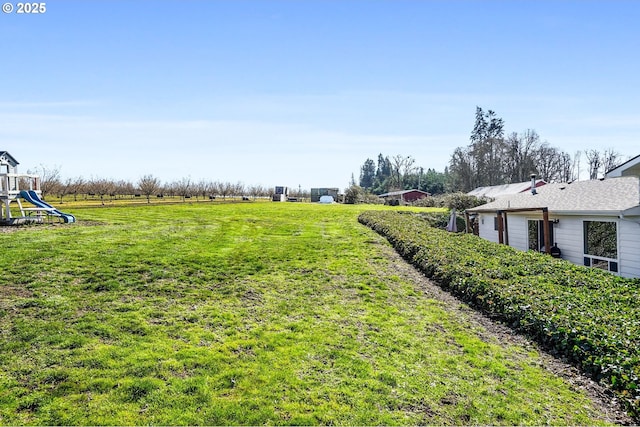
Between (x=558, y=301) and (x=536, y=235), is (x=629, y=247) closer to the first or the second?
(x=536, y=235)

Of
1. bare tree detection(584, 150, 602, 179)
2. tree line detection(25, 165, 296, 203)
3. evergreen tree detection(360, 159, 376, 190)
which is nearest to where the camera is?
tree line detection(25, 165, 296, 203)

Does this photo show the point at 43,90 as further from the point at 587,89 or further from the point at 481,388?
the point at 587,89

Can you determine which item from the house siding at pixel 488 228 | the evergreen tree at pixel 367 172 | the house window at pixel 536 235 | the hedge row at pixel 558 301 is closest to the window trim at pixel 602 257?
the house window at pixel 536 235

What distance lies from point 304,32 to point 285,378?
10.5 metres

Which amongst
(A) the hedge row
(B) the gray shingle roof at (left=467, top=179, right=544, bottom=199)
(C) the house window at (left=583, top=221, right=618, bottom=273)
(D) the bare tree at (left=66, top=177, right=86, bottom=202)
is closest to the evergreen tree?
(B) the gray shingle roof at (left=467, top=179, right=544, bottom=199)

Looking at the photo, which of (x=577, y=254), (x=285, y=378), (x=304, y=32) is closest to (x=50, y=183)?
(x=304, y=32)

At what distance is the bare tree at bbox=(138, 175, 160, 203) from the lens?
38906mm

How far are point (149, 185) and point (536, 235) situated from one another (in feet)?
121

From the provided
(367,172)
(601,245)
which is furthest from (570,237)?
(367,172)

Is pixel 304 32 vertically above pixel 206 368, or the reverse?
pixel 304 32

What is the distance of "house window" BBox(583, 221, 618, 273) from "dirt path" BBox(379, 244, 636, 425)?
6556 mm

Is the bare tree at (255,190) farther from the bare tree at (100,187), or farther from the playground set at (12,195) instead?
the playground set at (12,195)

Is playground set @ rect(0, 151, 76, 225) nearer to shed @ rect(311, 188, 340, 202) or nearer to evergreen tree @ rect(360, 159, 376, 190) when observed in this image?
shed @ rect(311, 188, 340, 202)

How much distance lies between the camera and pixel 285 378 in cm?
461
